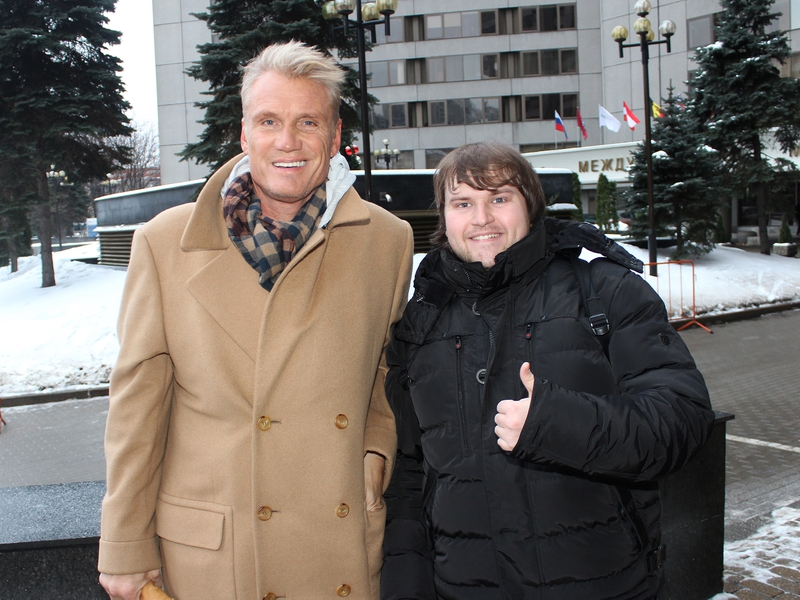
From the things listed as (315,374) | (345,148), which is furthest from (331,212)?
(345,148)

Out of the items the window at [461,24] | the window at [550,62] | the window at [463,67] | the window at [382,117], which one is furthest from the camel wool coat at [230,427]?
the window at [461,24]

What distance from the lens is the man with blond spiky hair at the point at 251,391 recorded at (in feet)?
7.21

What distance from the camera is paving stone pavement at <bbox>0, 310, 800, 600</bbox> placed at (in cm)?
449

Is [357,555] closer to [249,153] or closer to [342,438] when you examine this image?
[342,438]

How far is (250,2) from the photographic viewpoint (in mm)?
17109

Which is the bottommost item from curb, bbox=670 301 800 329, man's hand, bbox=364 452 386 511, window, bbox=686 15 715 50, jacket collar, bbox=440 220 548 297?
curb, bbox=670 301 800 329

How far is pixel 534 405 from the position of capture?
5.53ft

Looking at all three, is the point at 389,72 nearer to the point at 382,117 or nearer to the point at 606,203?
the point at 382,117

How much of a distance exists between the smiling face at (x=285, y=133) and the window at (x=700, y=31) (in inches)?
1702

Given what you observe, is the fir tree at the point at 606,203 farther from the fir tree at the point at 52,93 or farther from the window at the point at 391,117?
the window at the point at 391,117

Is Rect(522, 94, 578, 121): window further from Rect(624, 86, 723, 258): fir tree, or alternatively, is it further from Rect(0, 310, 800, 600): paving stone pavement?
Rect(0, 310, 800, 600): paving stone pavement

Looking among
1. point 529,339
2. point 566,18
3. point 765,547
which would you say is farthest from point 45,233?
point 566,18

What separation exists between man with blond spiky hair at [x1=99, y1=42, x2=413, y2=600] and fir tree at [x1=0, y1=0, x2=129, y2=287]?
15735 millimetres

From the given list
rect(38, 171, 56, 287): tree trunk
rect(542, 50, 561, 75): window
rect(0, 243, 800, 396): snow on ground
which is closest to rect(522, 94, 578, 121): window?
rect(542, 50, 561, 75): window
